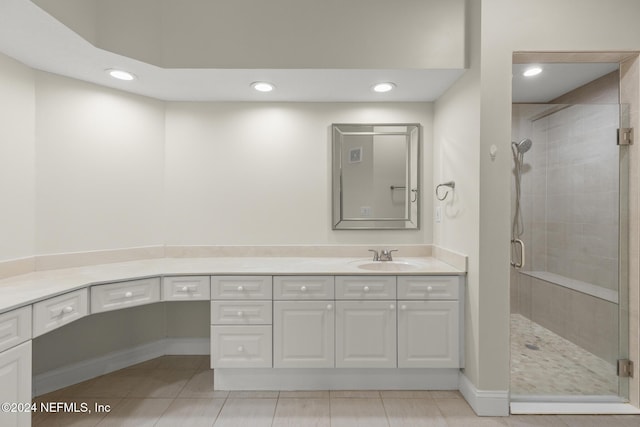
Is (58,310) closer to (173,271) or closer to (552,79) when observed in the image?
(173,271)

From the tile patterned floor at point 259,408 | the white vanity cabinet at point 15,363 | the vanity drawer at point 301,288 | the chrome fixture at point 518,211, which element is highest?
the chrome fixture at point 518,211

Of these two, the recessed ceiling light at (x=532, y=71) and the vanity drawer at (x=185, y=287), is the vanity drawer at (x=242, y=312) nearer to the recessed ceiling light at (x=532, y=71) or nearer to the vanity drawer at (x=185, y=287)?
the vanity drawer at (x=185, y=287)

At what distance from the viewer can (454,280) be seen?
Answer: 215 cm

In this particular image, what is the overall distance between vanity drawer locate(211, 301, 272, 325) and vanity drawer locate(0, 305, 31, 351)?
92cm

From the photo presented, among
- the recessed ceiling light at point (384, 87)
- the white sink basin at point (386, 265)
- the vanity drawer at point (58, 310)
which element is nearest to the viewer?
the vanity drawer at point (58, 310)

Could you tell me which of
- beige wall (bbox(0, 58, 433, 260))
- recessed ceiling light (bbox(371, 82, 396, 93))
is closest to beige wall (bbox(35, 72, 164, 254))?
beige wall (bbox(0, 58, 433, 260))

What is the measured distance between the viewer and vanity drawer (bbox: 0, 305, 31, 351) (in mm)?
1408

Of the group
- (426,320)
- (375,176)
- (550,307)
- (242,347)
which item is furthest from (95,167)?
(550,307)

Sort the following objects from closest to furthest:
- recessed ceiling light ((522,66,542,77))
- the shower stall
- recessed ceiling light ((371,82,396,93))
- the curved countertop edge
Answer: the curved countertop edge
the shower stall
recessed ceiling light ((522,66,542,77))
recessed ceiling light ((371,82,396,93))

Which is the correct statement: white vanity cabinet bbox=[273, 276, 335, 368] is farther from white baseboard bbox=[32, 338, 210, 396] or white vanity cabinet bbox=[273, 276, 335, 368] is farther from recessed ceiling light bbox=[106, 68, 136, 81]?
recessed ceiling light bbox=[106, 68, 136, 81]

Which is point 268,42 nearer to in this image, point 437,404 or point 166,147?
point 166,147

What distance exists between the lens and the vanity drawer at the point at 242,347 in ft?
7.04

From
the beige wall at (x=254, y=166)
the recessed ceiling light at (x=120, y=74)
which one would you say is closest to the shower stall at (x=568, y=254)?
the beige wall at (x=254, y=166)

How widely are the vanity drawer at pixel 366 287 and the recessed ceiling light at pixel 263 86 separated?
1.46 m
